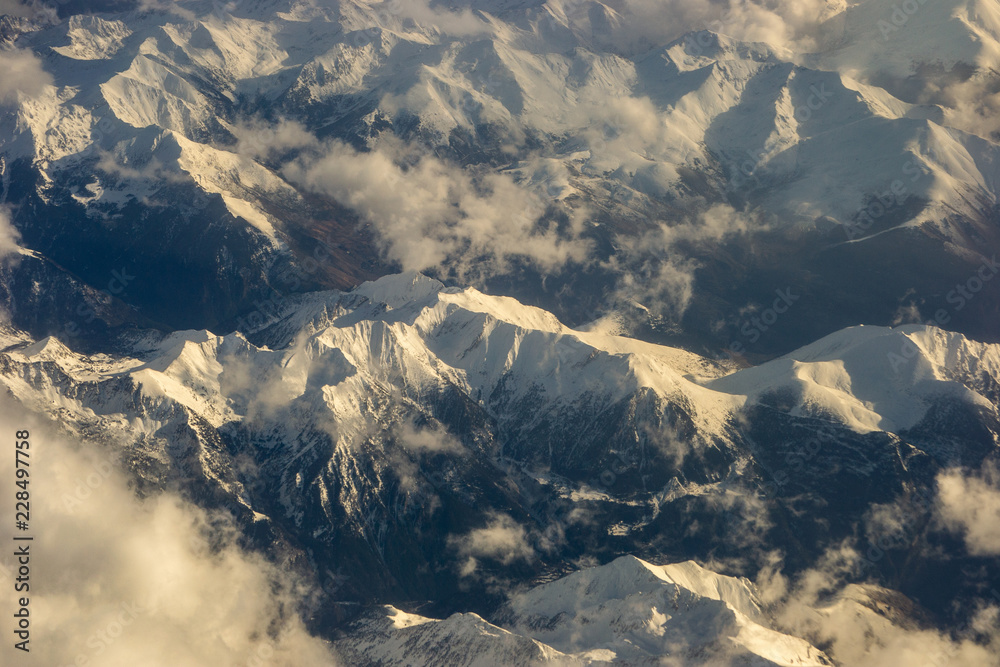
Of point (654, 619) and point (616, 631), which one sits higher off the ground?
point (654, 619)

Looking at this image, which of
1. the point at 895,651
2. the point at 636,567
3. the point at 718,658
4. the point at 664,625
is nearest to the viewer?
the point at 718,658

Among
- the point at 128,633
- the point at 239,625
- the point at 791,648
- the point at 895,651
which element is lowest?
the point at 239,625

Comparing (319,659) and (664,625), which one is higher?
(664,625)

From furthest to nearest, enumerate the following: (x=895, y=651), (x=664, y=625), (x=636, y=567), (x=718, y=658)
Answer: (x=895, y=651), (x=636, y=567), (x=664, y=625), (x=718, y=658)

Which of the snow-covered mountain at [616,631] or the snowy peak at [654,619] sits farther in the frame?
the snow-covered mountain at [616,631]

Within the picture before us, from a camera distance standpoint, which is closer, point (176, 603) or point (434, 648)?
point (434, 648)

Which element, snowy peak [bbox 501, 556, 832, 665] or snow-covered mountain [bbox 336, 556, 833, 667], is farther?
snow-covered mountain [bbox 336, 556, 833, 667]

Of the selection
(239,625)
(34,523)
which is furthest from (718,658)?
(34,523)

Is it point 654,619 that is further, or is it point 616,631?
point 616,631

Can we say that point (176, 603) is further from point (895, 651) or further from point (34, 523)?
point (895, 651)
